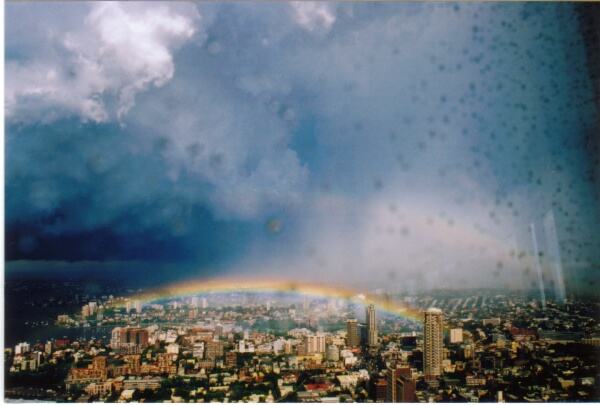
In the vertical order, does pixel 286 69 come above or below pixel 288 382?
above

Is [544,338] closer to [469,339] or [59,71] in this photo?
[469,339]

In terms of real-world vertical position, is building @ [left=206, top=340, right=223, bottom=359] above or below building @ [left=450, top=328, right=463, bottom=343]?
below

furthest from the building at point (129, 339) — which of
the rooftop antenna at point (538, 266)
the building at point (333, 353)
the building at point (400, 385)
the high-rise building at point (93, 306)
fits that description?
the rooftop antenna at point (538, 266)

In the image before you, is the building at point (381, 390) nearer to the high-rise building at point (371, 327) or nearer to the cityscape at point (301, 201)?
the cityscape at point (301, 201)

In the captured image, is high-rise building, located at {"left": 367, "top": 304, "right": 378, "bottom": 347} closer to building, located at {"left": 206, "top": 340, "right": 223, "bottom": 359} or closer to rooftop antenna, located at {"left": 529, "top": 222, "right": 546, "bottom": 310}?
building, located at {"left": 206, "top": 340, "right": 223, "bottom": 359}

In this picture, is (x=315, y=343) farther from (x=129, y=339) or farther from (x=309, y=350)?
(x=129, y=339)

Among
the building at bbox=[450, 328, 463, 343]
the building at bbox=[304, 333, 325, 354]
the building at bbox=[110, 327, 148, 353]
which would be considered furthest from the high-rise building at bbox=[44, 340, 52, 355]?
the building at bbox=[450, 328, 463, 343]

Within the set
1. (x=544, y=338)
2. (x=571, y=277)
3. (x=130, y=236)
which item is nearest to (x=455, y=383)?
(x=544, y=338)

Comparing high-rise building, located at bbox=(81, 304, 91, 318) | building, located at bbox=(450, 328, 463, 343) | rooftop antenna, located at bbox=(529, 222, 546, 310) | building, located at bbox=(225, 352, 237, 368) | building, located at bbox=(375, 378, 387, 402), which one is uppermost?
rooftop antenna, located at bbox=(529, 222, 546, 310)
